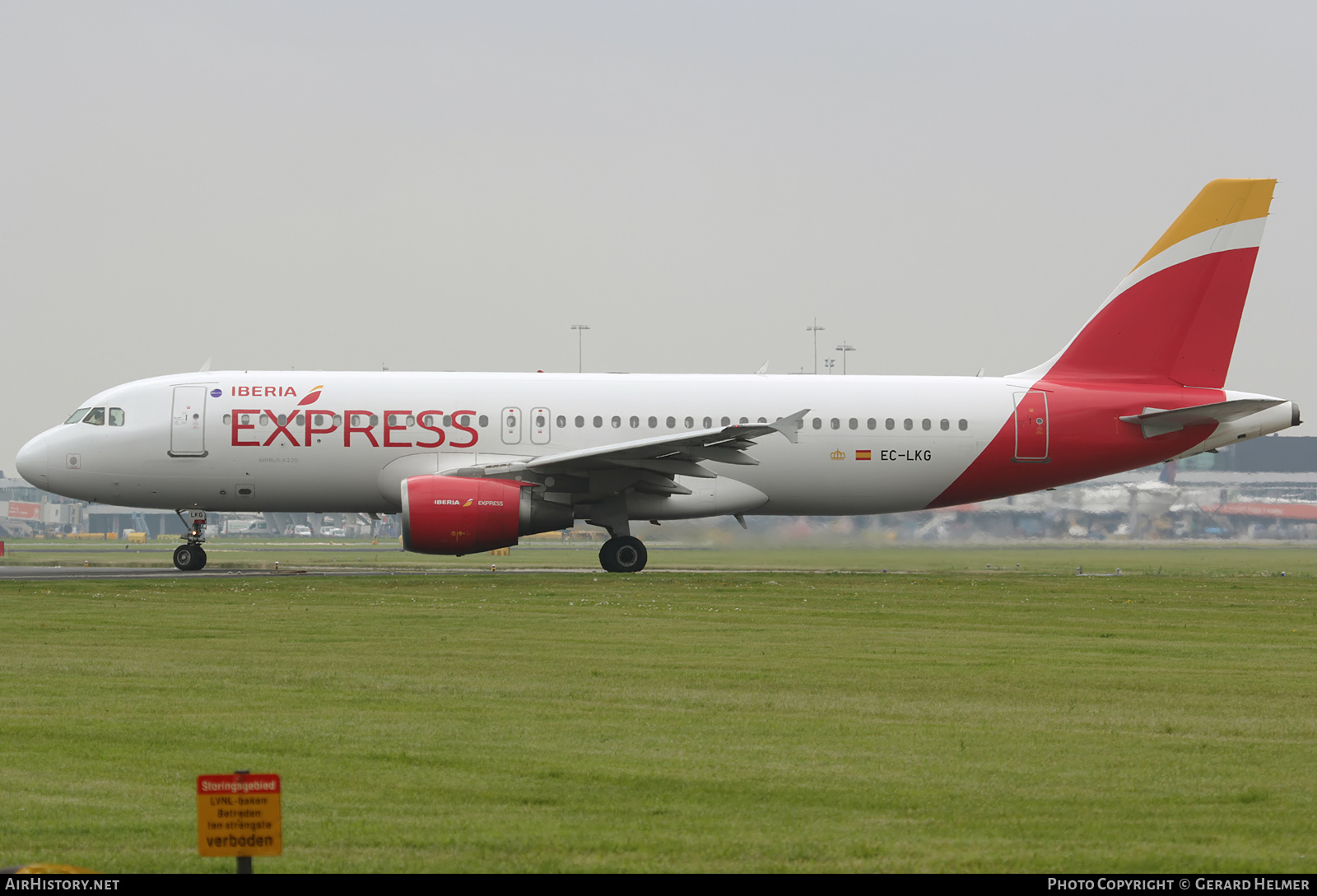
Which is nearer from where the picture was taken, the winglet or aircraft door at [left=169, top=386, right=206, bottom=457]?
the winglet

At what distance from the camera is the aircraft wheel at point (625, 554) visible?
29.0 meters

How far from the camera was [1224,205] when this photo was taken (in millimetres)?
29641

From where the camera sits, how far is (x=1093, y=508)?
1499 inches

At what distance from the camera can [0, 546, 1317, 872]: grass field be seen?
6.80m

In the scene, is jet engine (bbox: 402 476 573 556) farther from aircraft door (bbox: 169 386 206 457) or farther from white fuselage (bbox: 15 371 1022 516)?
aircraft door (bbox: 169 386 206 457)

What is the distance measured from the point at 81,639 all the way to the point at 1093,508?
2800 centimetres

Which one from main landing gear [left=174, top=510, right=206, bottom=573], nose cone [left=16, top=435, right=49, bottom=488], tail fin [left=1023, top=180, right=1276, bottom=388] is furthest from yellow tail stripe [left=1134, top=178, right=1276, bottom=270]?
nose cone [left=16, top=435, right=49, bottom=488]

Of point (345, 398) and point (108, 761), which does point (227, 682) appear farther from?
point (345, 398)

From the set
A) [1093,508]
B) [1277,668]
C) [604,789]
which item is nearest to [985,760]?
[604,789]

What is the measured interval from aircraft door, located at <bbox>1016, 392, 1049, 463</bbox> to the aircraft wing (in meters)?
4.87

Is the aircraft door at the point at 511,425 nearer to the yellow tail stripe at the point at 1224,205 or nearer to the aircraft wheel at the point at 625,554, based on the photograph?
the aircraft wheel at the point at 625,554

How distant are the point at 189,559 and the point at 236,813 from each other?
→ 25634 millimetres

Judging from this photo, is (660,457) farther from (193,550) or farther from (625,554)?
(193,550)

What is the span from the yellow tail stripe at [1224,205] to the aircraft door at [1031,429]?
4.49 m
